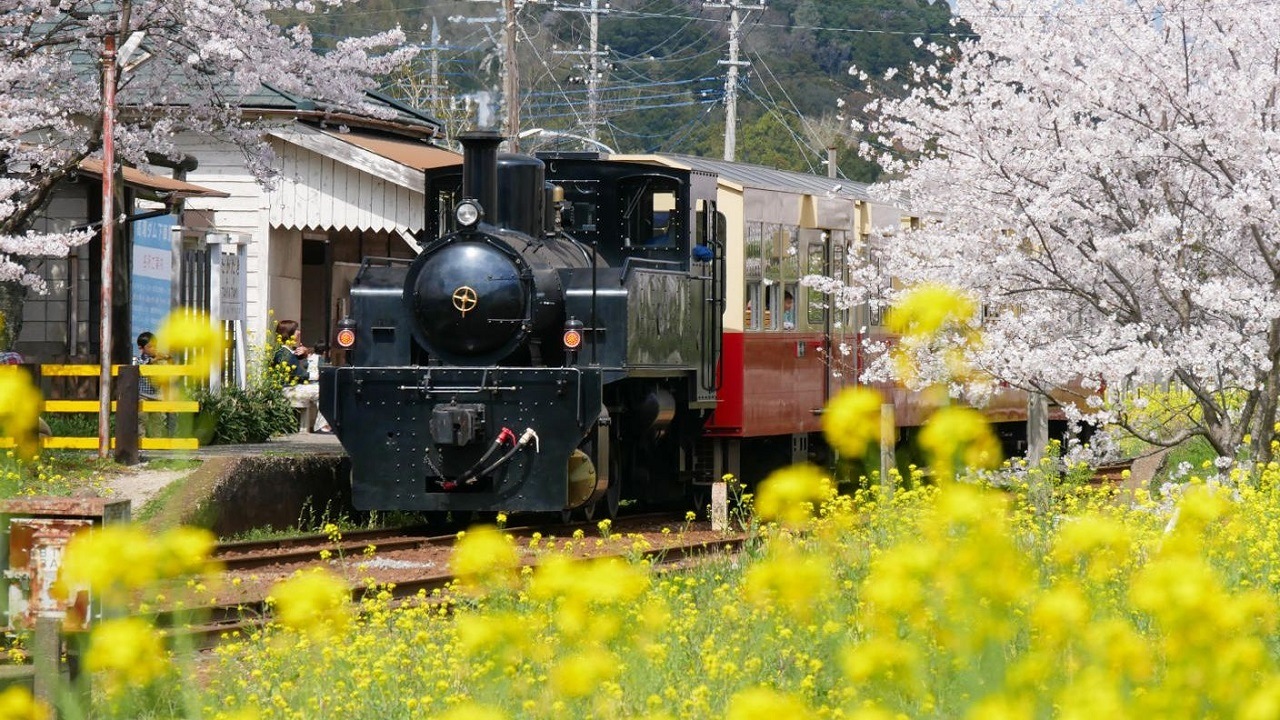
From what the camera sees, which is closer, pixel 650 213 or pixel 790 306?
pixel 650 213

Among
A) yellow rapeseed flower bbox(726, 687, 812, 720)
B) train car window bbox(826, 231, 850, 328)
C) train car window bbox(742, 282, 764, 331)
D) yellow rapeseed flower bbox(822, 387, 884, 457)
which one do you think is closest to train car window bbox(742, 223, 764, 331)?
train car window bbox(742, 282, 764, 331)

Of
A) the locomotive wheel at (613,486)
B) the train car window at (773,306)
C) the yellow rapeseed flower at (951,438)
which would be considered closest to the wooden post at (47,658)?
the yellow rapeseed flower at (951,438)

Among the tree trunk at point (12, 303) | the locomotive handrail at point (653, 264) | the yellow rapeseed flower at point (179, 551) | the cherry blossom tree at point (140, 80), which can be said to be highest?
the cherry blossom tree at point (140, 80)

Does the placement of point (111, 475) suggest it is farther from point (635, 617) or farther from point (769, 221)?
point (635, 617)

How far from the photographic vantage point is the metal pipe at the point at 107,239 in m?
15.0

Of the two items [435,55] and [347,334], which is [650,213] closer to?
[347,334]

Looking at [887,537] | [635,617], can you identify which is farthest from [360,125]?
[635,617]

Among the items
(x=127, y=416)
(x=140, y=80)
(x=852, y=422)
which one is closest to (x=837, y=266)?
(x=127, y=416)

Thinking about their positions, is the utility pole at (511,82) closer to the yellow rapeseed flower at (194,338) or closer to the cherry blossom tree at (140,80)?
the cherry blossom tree at (140,80)

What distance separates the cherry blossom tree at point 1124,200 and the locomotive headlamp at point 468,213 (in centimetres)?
347

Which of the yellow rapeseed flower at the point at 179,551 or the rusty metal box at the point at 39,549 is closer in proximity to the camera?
the yellow rapeseed flower at the point at 179,551

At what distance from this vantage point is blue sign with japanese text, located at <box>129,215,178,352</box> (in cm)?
2239

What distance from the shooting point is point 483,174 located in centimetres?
1435

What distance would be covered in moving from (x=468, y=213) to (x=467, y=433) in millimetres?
1687
